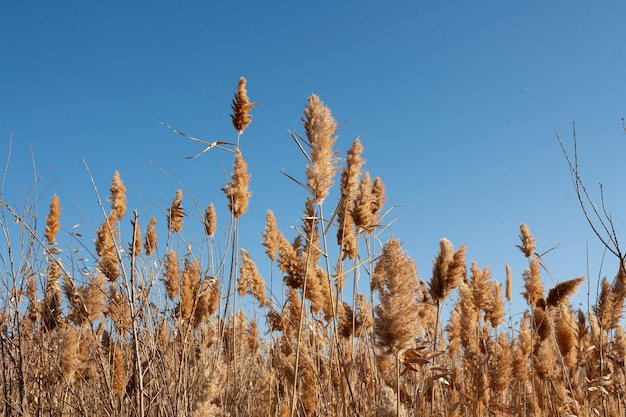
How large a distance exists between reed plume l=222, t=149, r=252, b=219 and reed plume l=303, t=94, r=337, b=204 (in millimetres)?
1319

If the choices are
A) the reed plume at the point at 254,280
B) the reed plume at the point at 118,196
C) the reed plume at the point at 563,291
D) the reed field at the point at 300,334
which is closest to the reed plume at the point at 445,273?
Answer: the reed field at the point at 300,334

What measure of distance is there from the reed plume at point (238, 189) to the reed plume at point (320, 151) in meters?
1.32

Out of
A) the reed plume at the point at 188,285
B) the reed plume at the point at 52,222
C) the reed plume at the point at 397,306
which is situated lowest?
the reed plume at the point at 397,306

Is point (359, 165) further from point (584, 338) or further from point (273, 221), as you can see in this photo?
point (584, 338)

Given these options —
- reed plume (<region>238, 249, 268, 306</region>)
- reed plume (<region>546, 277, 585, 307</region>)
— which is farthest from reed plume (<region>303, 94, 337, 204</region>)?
reed plume (<region>546, 277, 585, 307</region>)

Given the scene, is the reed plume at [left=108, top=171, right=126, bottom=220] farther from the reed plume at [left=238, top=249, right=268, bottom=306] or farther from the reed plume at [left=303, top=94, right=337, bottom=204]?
the reed plume at [left=303, top=94, right=337, bottom=204]

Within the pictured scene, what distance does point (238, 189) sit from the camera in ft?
Result: 12.2

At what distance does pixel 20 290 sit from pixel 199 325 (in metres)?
1.60

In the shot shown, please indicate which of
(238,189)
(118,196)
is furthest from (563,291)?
(118,196)

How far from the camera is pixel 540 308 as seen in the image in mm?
5320

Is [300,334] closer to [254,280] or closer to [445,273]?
[445,273]

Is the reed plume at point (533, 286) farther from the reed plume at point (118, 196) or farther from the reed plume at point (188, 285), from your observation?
the reed plume at point (118, 196)

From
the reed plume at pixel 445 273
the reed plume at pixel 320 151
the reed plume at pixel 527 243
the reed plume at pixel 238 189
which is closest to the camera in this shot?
the reed plume at pixel 320 151

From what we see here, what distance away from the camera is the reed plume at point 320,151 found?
2.41 meters
